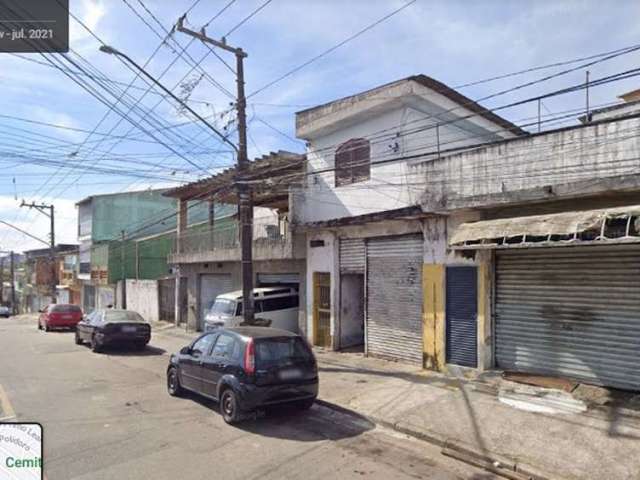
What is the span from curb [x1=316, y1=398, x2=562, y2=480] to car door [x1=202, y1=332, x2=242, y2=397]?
2567mm

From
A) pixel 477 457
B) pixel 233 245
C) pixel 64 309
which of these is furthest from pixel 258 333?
pixel 64 309

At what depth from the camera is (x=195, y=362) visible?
9.24 meters

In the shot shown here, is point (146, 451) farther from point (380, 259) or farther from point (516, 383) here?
point (380, 259)

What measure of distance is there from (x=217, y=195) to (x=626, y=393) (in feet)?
54.1

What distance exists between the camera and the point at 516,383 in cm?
948

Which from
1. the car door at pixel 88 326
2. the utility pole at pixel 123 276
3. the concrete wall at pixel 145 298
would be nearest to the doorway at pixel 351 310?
the car door at pixel 88 326

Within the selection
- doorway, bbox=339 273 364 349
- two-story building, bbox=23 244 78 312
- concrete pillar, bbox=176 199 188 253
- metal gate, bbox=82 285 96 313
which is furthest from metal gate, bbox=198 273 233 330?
two-story building, bbox=23 244 78 312

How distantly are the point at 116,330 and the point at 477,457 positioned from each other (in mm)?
13226

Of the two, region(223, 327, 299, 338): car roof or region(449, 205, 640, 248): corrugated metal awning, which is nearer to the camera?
region(449, 205, 640, 248): corrugated metal awning

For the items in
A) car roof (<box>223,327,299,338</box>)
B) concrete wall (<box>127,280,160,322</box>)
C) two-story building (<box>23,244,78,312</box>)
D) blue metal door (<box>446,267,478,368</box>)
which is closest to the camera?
car roof (<box>223,327,299,338</box>)

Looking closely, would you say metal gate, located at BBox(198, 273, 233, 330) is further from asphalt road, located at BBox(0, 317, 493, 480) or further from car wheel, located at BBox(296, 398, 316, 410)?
car wheel, located at BBox(296, 398, 316, 410)

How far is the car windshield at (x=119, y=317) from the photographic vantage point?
17.0 meters

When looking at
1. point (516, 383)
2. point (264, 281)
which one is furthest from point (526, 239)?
point (264, 281)

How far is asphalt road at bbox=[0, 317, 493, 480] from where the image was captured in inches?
237
